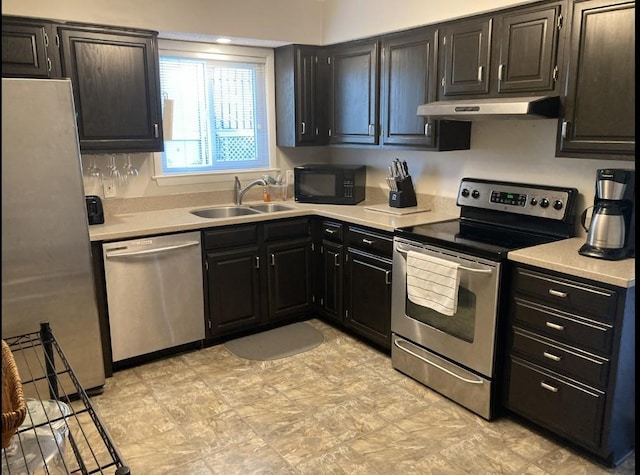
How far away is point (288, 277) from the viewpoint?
3.80 m

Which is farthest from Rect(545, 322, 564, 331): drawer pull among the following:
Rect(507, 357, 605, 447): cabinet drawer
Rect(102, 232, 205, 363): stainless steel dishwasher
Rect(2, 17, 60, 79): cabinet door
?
Rect(2, 17, 60, 79): cabinet door

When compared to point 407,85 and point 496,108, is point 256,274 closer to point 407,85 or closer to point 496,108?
point 407,85

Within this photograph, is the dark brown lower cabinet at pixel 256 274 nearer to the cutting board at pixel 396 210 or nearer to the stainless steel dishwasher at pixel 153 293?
the stainless steel dishwasher at pixel 153 293

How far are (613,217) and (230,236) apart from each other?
2.24 m

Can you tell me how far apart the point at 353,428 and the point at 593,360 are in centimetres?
117

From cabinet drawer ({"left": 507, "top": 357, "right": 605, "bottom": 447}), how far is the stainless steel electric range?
12 cm

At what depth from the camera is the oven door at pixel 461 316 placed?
2.59 m

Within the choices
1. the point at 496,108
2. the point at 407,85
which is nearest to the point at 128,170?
the point at 407,85

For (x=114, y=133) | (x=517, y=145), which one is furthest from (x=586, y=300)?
(x=114, y=133)

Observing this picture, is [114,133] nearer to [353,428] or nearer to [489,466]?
[353,428]

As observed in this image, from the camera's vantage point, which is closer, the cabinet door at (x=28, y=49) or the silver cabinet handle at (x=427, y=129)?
the cabinet door at (x=28, y=49)

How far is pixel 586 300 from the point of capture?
7.36ft

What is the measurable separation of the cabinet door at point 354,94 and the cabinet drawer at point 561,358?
1.80 metres

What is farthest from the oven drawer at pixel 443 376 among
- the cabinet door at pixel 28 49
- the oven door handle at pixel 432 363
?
the cabinet door at pixel 28 49
